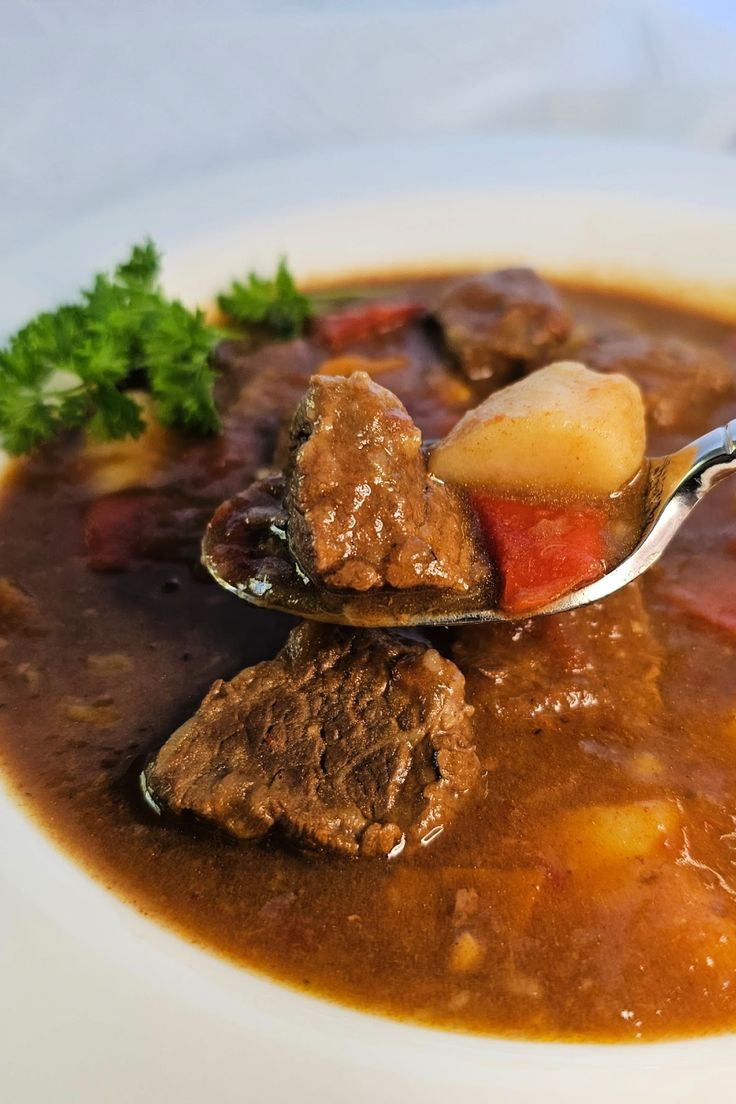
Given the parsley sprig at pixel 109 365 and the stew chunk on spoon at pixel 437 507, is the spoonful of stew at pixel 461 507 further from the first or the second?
the parsley sprig at pixel 109 365

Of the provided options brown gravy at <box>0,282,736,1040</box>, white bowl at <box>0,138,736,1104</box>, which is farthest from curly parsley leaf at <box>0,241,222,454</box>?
white bowl at <box>0,138,736,1104</box>

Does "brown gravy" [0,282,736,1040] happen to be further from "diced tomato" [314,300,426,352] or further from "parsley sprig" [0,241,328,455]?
"diced tomato" [314,300,426,352]

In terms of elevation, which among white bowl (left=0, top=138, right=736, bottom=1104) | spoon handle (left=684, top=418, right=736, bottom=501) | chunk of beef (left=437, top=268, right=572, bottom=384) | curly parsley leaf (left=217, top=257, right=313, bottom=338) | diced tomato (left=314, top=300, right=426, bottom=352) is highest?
curly parsley leaf (left=217, top=257, right=313, bottom=338)

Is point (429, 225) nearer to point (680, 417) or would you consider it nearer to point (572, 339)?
point (572, 339)

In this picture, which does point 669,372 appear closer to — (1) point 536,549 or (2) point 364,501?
(1) point 536,549

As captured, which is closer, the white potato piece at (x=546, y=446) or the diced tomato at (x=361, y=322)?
the white potato piece at (x=546, y=446)

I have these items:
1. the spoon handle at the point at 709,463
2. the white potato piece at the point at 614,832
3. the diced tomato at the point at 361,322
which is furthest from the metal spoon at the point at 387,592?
the diced tomato at the point at 361,322

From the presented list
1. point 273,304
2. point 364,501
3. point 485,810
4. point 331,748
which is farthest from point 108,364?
point 485,810
